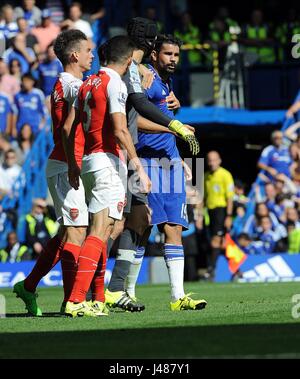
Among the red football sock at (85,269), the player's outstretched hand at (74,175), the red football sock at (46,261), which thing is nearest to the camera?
the red football sock at (85,269)

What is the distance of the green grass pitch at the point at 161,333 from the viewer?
686 cm

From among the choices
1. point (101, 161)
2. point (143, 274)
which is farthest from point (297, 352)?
point (143, 274)

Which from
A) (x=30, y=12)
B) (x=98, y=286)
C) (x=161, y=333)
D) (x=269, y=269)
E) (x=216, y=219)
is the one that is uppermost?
(x=30, y=12)

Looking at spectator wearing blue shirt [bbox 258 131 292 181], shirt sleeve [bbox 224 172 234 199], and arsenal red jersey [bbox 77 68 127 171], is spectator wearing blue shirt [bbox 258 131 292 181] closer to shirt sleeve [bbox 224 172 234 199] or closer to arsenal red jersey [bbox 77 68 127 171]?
shirt sleeve [bbox 224 172 234 199]

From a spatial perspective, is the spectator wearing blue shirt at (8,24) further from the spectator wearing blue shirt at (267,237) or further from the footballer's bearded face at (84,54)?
the footballer's bearded face at (84,54)

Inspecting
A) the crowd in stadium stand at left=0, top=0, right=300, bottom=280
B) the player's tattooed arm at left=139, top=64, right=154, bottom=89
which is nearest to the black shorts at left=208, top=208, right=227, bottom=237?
the crowd in stadium stand at left=0, top=0, right=300, bottom=280

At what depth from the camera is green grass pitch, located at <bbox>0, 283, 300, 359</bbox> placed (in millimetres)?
6859

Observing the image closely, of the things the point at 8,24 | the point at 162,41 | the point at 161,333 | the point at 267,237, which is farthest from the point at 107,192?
the point at 8,24

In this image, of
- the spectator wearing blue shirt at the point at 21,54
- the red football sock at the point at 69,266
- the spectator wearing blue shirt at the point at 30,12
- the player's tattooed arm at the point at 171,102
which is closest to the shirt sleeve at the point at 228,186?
the spectator wearing blue shirt at the point at 21,54

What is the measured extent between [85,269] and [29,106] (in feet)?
43.5

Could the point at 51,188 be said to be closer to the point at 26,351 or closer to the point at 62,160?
the point at 62,160

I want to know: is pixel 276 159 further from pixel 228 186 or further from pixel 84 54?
pixel 84 54

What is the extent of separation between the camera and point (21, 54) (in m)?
23.4
